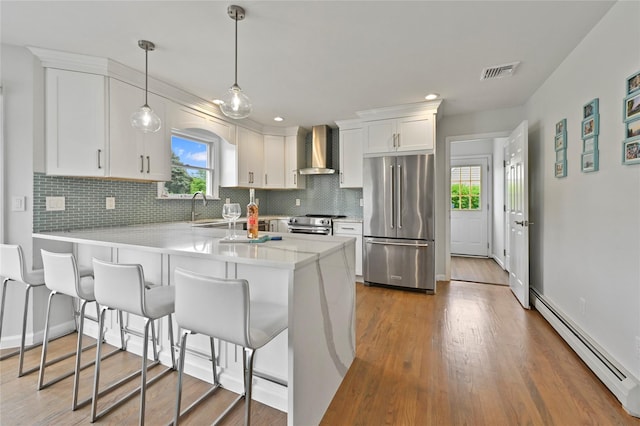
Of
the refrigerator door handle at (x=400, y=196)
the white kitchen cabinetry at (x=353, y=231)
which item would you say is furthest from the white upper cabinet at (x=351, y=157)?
the refrigerator door handle at (x=400, y=196)

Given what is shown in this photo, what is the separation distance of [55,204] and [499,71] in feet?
14.0

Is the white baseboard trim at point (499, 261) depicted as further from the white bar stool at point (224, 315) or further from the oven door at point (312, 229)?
the white bar stool at point (224, 315)

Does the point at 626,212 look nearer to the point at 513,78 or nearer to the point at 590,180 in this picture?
the point at 590,180

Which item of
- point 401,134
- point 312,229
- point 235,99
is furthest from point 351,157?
point 235,99

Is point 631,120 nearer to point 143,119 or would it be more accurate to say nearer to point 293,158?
point 143,119

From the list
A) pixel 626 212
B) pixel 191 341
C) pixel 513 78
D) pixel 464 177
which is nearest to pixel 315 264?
pixel 191 341

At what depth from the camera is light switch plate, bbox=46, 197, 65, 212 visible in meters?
2.46

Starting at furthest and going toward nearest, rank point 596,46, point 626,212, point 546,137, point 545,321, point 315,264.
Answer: point 546,137 < point 545,321 < point 596,46 < point 626,212 < point 315,264

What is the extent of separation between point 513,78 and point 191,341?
3790mm

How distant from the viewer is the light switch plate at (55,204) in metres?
2.46

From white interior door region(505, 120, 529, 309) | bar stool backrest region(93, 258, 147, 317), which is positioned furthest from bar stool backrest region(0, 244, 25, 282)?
white interior door region(505, 120, 529, 309)

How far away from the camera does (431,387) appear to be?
6.04 feet

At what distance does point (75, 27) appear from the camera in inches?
82.0

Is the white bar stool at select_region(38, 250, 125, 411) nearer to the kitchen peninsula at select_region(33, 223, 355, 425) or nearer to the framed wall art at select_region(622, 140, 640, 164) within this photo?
the kitchen peninsula at select_region(33, 223, 355, 425)
